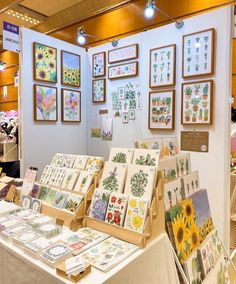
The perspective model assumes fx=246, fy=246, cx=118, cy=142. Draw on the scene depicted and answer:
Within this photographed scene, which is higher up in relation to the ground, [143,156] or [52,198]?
[143,156]

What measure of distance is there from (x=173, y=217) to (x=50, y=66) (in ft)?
8.77

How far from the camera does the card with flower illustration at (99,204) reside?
1.61 metres

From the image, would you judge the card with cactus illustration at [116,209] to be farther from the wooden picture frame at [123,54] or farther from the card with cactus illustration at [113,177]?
the wooden picture frame at [123,54]

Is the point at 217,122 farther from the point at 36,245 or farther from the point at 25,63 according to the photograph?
the point at 25,63

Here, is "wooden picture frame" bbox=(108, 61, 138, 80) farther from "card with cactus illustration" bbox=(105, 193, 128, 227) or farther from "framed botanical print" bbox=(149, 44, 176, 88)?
"card with cactus illustration" bbox=(105, 193, 128, 227)

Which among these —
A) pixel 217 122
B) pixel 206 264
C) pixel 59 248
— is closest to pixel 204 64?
pixel 217 122

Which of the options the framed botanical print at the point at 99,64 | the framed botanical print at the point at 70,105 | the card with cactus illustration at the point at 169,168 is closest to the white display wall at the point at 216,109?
the framed botanical print at the point at 99,64

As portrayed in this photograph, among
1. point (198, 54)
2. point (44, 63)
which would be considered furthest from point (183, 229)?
point (44, 63)

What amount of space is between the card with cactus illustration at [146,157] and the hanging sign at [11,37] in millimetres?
2300

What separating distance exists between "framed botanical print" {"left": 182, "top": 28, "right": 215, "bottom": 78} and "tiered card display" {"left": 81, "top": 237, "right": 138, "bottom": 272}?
6.78 ft

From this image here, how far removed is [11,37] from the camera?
306 centimetres

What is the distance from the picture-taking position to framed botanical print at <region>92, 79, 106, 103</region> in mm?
3730

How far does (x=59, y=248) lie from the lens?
1.35 meters

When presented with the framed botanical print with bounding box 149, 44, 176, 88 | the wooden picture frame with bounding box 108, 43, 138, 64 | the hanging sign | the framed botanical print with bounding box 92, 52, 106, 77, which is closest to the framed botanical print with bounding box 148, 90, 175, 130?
the framed botanical print with bounding box 149, 44, 176, 88
